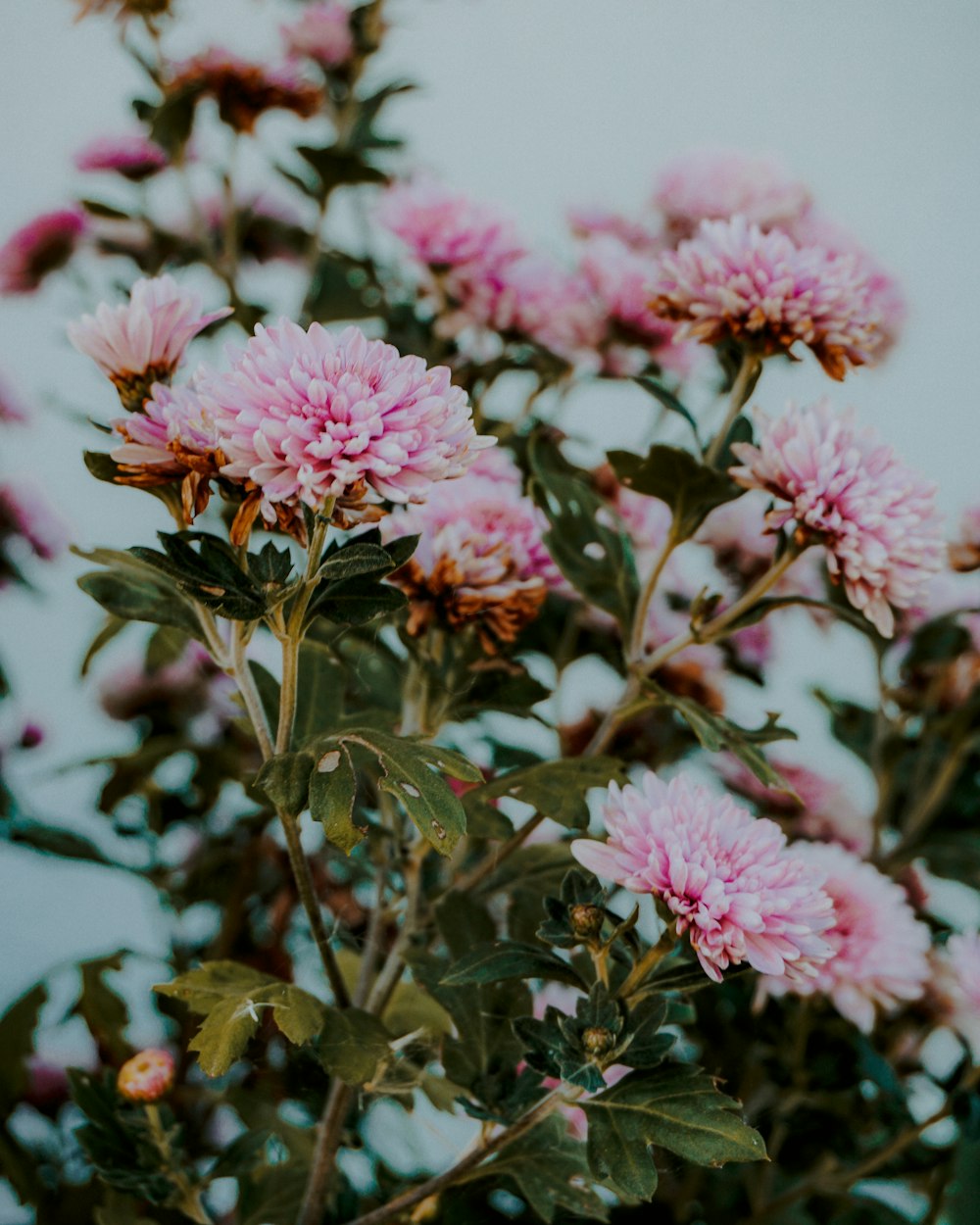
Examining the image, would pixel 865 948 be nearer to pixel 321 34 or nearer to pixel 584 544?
pixel 584 544

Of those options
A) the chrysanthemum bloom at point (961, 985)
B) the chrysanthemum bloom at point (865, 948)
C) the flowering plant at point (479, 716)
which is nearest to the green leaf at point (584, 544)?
the flowering plant at point (479, 716)

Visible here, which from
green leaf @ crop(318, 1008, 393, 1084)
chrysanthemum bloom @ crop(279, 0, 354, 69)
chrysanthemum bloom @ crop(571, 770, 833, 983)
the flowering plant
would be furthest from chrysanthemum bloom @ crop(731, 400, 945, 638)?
chrysanthemum bloom @ crop(279, 0, 354, 69)

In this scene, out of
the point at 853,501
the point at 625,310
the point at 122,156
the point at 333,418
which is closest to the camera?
the point at 333,418

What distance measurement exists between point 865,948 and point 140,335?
41 cm

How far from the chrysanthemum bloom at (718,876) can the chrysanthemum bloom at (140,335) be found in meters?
0.21

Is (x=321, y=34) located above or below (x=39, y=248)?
above

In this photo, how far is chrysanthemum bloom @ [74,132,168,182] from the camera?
844 mm

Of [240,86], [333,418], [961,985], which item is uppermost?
[240,86]

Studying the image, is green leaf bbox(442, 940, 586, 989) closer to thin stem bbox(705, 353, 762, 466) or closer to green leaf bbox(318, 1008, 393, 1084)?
green leaf bbox(318, 1008, 393, 1084)

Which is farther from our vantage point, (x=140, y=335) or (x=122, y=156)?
(x=122, y=156)

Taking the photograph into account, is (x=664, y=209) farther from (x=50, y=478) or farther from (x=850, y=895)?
(x=50, y=478)

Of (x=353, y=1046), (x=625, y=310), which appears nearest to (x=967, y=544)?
(x=625, y=310)

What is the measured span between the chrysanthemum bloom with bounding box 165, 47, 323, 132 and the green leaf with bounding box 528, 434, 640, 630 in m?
0.38

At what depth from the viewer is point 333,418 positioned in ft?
1.01
